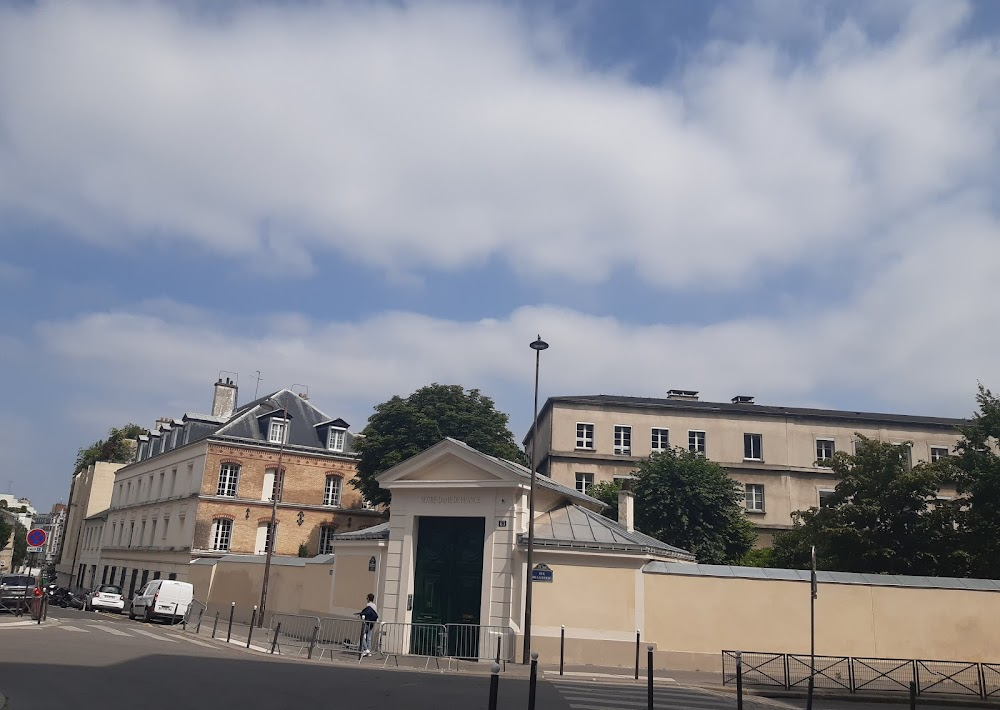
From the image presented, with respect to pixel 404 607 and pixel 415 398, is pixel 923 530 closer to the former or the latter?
pixel 404 607

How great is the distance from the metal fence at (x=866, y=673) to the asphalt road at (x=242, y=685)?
1672 mm

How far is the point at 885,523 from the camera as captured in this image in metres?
30.1

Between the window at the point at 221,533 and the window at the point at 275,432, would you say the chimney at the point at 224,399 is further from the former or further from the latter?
the window at the point at 221,533

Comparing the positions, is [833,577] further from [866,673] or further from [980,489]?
[980,489]

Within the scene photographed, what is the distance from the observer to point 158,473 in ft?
171

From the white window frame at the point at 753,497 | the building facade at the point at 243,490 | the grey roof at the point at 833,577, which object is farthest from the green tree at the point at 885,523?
the building facade at the point at 243,490

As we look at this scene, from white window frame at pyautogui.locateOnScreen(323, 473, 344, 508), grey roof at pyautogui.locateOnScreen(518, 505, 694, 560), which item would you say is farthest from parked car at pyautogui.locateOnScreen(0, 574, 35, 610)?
grey roof at pyautogui.locateOnScreen(518, 505, 694, 560)

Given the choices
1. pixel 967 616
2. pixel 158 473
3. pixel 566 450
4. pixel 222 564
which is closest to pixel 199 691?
pixel 967 616

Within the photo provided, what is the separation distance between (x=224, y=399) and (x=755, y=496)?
117ft

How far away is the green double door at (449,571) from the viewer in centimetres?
2183

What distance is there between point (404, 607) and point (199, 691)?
9861 mm

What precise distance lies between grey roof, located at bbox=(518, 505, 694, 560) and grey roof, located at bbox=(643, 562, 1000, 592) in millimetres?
850

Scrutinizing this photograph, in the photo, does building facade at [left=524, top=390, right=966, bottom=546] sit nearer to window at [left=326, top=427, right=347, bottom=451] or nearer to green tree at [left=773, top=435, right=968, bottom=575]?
window at [left=326, top=427, right=347, bottom=451]

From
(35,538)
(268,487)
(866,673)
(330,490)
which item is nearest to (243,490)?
(268,487)
